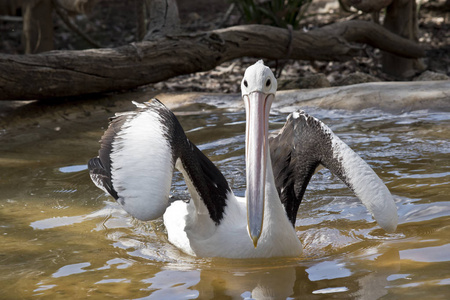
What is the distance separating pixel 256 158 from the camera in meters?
2.57

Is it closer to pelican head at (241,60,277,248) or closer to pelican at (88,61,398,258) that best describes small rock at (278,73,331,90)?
pelican at (88,61,398,258)

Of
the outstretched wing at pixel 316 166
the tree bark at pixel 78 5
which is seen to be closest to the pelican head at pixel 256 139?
the outstretched wing at pixel 316 166

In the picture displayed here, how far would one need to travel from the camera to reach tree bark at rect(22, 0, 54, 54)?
673 centimetres

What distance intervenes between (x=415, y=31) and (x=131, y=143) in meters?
5.29

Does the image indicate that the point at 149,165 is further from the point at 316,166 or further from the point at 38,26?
the point at 38,26

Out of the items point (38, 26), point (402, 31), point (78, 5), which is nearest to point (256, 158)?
point (78, 5)

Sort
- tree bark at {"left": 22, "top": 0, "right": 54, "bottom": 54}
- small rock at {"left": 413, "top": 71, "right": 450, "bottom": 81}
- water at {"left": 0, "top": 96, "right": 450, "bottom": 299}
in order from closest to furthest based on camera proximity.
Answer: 1. water at {"left": 0, "top": 96, "right": 450, "bottom": 299}
2. small rock at {"left": 413, "top": 71, "right": 450, "bottom": 81}
3. tree bark at {"left": 22, "top": 0, "right": 54, "bottom": 54}

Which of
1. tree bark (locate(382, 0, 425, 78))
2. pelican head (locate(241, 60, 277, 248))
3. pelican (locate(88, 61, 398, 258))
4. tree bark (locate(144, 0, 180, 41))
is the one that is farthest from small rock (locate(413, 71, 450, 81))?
pelican head (locate(241, 60, 277, 248))

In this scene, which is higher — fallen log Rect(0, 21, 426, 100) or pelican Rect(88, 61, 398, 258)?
fallen log Rect(0, 21, 426, 100)

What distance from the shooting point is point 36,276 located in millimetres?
2594

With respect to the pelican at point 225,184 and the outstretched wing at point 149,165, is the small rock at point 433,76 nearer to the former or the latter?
the pelican at point 225,184

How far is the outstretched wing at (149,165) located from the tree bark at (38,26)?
160 inches

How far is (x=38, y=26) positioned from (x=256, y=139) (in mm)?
4817

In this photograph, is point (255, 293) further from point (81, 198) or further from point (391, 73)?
point (391, 73)
